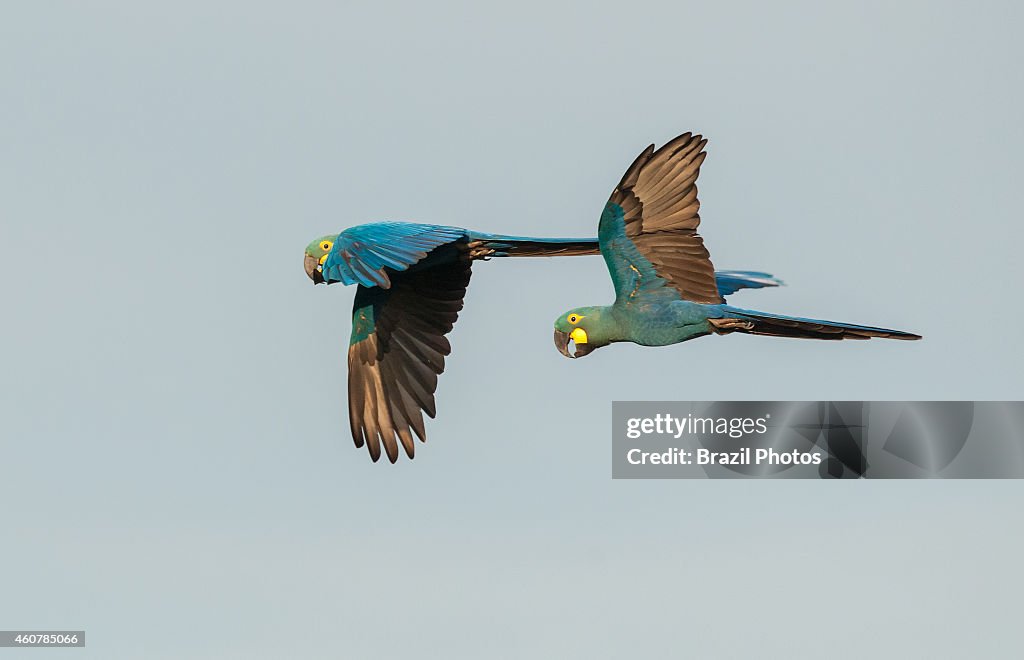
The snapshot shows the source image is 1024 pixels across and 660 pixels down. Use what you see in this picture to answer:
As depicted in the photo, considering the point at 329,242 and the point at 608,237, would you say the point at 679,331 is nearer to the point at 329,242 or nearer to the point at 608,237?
the point at 608,237

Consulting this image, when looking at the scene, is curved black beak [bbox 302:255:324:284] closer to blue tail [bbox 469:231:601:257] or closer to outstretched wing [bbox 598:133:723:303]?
blue tail [bbox 469:231:601:257]

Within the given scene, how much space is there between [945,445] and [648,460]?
14.7ft

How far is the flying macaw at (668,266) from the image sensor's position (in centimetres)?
2412

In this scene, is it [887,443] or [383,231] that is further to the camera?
[887,443]

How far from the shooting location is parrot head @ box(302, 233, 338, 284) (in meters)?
27.6

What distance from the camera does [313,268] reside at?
27.7m

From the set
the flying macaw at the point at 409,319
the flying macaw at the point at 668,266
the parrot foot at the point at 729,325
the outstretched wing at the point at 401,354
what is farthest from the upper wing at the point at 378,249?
the parrot foot at the point at 729,325

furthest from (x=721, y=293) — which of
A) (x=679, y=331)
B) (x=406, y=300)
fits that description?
(x=406, y=300)

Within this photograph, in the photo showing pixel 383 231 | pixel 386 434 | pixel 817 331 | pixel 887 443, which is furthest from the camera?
pixel 887 443

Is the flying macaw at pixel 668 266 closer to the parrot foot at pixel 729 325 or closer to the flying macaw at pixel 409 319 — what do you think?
the parrot foot at pixel 729 325

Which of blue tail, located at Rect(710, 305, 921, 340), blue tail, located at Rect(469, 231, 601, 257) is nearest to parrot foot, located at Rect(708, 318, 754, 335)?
blue tail, located at Rect(710, 305, 921, 340)

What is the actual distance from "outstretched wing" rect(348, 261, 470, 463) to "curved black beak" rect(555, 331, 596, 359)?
2398mm

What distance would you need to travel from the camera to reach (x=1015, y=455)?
99.8 feet

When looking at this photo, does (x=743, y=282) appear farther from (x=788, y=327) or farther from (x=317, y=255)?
(x=317, y=255)
